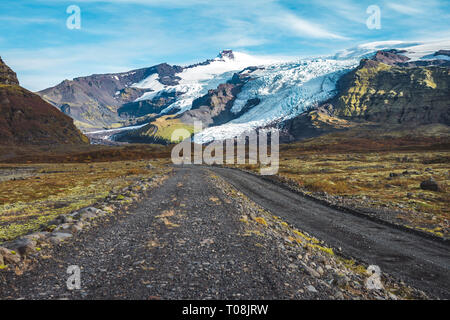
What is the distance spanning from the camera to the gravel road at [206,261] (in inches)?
278

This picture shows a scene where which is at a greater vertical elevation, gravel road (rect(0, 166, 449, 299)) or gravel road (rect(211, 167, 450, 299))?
gravel road (rect(0, 166, 449, 299))

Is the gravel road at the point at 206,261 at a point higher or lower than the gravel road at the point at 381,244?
higher

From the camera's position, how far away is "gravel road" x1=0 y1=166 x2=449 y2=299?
23.1ft

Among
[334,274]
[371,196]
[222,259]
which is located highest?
[222,259]

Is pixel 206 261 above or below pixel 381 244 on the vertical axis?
above

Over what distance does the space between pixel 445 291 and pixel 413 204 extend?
16.3 metres

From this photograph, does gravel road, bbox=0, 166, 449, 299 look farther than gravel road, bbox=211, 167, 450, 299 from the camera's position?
No

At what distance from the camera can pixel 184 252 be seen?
973cm

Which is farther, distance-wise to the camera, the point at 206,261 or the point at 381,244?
the point at 381,244

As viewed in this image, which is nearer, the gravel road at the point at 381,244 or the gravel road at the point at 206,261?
the gravel road at the point at 206,261

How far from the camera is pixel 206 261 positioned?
29.5 feet
